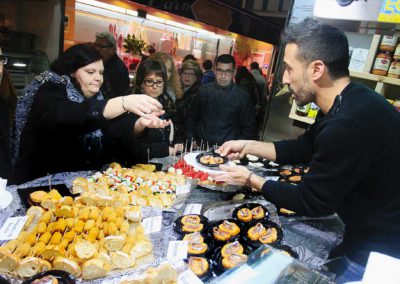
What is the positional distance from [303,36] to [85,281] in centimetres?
161

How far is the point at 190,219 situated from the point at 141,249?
0.37 m

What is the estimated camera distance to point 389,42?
122 inches

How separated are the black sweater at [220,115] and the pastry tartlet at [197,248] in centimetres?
281

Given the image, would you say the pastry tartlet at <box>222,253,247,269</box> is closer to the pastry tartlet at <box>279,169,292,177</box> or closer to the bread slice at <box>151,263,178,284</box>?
the bread slice at <box>151,263,178,284</box>

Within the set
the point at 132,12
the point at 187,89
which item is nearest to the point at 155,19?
the point at 132,12

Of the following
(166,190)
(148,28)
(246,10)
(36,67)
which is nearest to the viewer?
(166,190)

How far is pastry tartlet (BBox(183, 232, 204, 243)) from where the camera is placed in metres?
1.59

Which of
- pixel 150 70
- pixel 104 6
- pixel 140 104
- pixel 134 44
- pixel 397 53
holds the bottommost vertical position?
pixel 140 104

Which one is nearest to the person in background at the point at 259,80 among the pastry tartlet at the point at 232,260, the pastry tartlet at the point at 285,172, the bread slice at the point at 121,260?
the pastry tartlet at the point at 285,172

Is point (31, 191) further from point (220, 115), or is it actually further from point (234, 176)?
point (220, 115)

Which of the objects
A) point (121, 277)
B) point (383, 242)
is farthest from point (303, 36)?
point (121, 277)

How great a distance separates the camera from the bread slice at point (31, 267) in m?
1.27

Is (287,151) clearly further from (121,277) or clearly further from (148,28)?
(148,28)

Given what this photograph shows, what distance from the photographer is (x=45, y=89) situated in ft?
7.54
